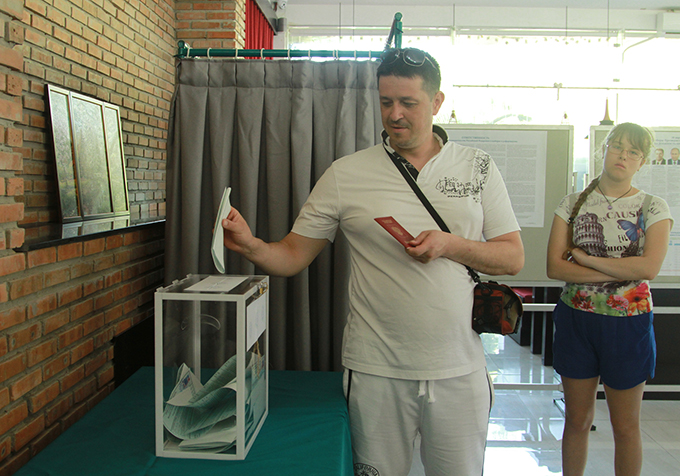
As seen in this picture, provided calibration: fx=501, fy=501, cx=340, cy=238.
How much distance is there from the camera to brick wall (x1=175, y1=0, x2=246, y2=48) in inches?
135

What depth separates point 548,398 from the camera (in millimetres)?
3473

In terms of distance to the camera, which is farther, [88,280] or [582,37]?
[582,37]

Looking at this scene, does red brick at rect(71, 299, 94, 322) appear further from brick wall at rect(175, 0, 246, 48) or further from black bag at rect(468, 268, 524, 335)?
brick wall at rect(175, 0, 246, 48)

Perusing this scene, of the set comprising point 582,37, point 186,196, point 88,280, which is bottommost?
point 88,280

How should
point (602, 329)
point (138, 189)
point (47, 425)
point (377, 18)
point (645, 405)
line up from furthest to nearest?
point (377, 18), point (645, 405), point (138, 189), point (602, 329), point (47, 425)

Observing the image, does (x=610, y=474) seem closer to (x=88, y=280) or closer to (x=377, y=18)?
(x=88, y=280)

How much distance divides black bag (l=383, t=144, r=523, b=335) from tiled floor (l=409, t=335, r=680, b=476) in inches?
54.9

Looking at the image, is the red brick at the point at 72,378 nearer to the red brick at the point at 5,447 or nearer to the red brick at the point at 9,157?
the red brick at the point at 5,447

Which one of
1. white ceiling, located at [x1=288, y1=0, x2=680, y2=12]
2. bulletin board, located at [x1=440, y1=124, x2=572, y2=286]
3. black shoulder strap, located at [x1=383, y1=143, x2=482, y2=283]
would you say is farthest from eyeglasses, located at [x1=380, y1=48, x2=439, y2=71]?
white ceiling, located at [x1=288, y1=0, x2=680, y2=12]

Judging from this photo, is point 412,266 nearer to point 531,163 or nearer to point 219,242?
point 219,242

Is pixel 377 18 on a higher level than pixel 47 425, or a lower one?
higher

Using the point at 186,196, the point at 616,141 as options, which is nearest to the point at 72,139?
the point at 186,196

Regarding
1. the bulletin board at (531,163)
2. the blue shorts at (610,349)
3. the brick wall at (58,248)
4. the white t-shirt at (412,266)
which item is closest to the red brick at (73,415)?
the brick wall at (58,248)

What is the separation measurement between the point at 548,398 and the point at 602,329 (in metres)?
1.73
